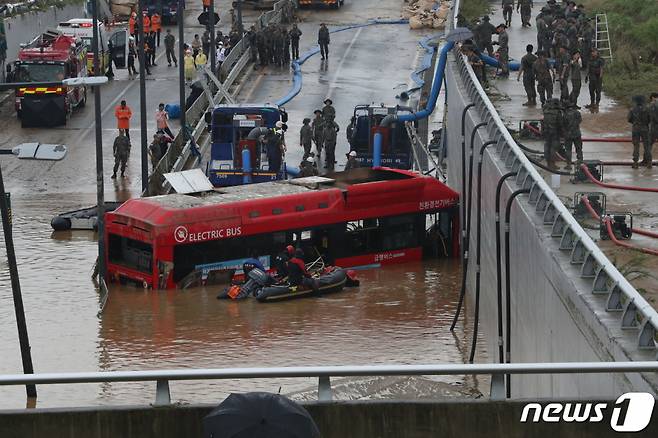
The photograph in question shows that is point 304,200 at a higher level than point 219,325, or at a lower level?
higher

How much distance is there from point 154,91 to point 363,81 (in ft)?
25.7

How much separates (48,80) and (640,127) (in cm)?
2860

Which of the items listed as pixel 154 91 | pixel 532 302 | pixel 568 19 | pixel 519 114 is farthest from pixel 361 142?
pixel 532 302

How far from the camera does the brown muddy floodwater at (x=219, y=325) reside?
26.6m

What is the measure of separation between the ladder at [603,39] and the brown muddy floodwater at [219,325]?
12327 millimetres

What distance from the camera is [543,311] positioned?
2111 cm

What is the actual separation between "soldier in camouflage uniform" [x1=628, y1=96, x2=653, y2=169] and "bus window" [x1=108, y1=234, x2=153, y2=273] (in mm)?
9889

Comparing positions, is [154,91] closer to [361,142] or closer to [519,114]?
[361,142]

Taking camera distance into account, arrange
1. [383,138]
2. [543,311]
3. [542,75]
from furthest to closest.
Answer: [383,138] < [542,75] < [543,311]

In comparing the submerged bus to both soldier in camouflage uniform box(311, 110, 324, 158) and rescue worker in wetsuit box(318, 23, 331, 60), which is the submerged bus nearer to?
soldier in camouflage uniform box(311, 110, 324, 158)

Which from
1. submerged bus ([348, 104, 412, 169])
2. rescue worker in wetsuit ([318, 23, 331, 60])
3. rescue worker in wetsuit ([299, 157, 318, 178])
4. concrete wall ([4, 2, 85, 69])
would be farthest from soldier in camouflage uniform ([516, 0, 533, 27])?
concrete wall ([4, 2, 85, 69])

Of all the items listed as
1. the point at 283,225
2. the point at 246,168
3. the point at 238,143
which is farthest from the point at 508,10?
the point at 283,225

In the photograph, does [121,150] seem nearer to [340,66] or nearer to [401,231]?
[401,231]

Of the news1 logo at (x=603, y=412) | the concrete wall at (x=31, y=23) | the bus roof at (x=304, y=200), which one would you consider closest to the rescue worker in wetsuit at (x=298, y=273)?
the bus roof at (x=304, y=200)
